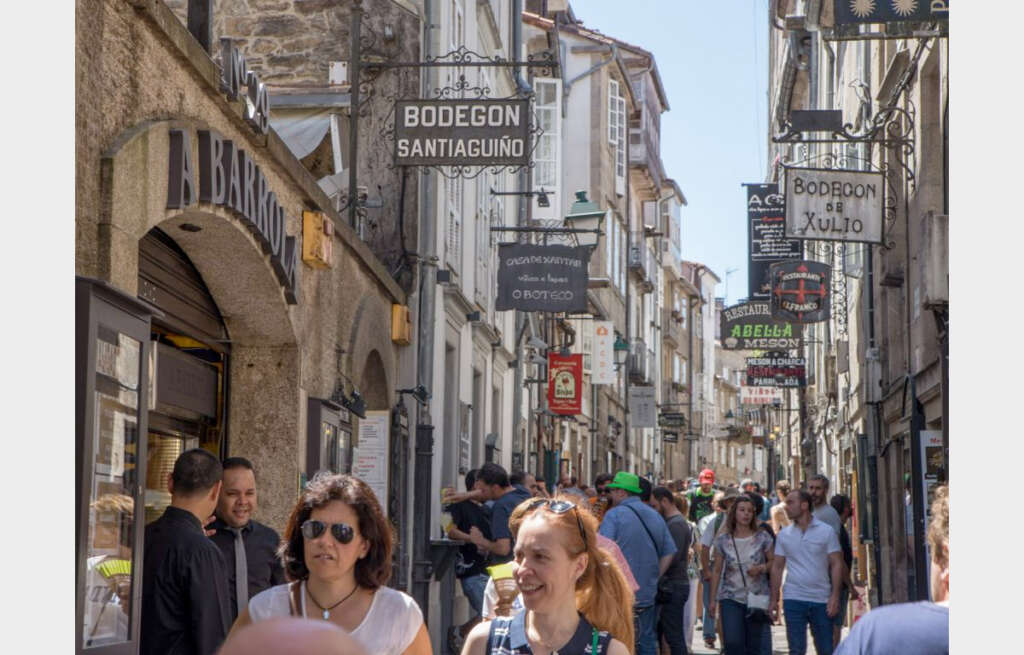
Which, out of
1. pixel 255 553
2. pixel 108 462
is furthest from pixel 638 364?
pixel 108 462

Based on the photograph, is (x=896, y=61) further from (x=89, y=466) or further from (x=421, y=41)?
(x=89, y=466)

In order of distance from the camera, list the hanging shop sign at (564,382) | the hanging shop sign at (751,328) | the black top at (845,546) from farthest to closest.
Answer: the hanging shop sign at (751,328), the hanging shop sign at (564,382), the black top at (845,546)

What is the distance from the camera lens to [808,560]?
1225 cm

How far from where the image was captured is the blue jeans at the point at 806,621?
40.0ft

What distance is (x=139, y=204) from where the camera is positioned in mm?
6957

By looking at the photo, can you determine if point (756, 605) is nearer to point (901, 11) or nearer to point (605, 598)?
point (901, 11)

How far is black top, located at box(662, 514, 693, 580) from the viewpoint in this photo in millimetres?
12828

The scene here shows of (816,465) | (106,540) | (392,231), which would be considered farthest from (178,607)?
(816,465)

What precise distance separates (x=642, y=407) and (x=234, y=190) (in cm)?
3229

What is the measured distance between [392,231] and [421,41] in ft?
6.68

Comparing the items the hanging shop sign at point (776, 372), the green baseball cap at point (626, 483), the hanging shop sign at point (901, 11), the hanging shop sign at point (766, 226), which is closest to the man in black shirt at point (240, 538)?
the green baseball cap at point (626, 483)

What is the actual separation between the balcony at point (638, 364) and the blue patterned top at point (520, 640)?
41603mm

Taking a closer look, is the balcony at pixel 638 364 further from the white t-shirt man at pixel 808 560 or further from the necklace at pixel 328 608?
the necklace at pixel 328 608

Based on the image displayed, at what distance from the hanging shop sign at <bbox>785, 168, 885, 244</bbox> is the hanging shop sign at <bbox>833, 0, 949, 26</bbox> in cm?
481
